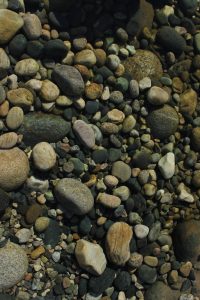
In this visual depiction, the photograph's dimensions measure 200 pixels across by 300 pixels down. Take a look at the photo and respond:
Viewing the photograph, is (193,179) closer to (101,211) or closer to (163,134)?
(163,134)

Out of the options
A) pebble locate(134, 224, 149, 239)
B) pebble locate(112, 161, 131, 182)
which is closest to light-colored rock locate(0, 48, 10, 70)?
pebble locate(112, 161, 131, 182)

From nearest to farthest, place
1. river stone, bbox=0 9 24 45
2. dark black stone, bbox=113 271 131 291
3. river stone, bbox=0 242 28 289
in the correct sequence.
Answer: river stone, bbox=0 242 28 289
river stone, bbox=0 9 24 45
dark black stone, bbox=113 271 131 291

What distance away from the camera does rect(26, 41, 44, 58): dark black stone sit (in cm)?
428

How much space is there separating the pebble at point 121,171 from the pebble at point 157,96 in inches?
25.3

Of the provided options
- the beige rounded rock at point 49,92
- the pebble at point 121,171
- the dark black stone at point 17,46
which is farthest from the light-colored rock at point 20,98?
the pebble at point 121,171

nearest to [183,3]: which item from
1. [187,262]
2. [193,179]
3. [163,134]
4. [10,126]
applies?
[163,134]

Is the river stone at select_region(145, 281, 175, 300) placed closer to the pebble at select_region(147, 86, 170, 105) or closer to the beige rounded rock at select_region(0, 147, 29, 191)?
the beige rounded rock at select_region(0, 147, 29, 191)

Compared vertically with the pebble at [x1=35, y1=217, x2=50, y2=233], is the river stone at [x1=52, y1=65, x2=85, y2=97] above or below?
above

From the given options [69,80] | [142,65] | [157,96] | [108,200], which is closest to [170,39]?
[142,65]

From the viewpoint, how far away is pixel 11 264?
3.98 meters

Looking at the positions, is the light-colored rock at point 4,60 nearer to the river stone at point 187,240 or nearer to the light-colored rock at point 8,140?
the light-colored rock at point 8,140

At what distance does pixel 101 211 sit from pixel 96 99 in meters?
1.00

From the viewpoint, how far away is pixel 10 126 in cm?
407

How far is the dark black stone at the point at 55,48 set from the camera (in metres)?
4.27
